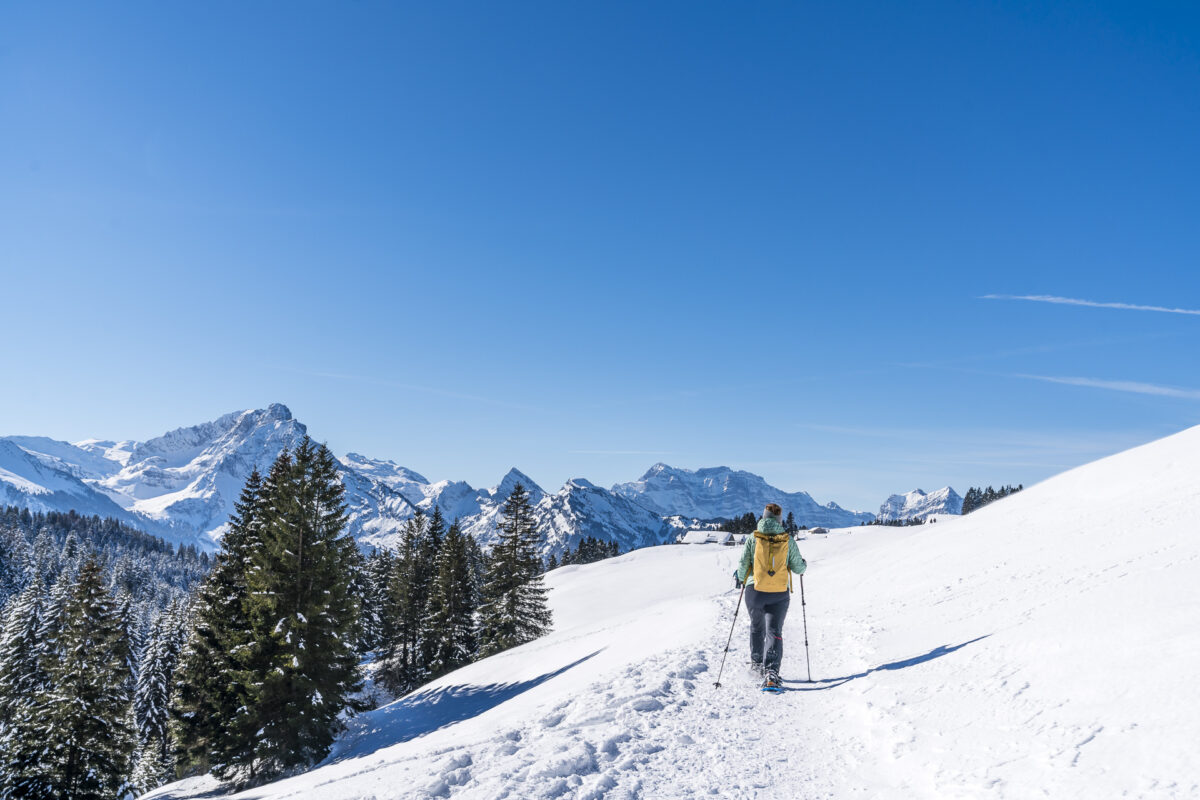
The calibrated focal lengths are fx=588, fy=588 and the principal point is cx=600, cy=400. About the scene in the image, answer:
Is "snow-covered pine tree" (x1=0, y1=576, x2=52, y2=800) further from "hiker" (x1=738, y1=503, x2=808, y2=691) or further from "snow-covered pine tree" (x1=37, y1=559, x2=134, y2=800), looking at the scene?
"hiker" (x1=738, y1=503, x2=808, y2=691)

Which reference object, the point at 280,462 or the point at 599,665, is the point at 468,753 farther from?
the point at 280,462

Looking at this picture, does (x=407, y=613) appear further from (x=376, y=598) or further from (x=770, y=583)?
(x=770, y=583)

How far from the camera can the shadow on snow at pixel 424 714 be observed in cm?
1967

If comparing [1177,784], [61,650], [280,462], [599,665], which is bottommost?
[61,650]

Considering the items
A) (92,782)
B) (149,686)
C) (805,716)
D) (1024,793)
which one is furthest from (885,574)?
(149,686)

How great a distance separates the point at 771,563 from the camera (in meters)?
9.77

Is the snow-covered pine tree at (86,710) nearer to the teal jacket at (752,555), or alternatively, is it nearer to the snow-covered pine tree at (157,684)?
the snow-covered pine tree at (157,684)

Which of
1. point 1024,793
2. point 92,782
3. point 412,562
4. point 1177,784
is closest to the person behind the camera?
point 1177,784

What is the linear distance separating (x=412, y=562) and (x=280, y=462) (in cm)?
2616

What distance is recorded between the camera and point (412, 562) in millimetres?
47719

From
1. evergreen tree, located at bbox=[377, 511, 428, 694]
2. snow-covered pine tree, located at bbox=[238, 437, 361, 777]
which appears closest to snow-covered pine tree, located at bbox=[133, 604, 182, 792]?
evergreen tree, located at bbox=[377, 511, 428, 694]

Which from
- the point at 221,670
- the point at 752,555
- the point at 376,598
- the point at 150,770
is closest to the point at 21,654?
the point at 150,770

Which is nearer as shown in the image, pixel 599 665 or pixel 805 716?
pixel 805 716

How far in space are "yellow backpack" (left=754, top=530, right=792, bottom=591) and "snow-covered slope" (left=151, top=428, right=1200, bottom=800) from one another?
5.38 ft
